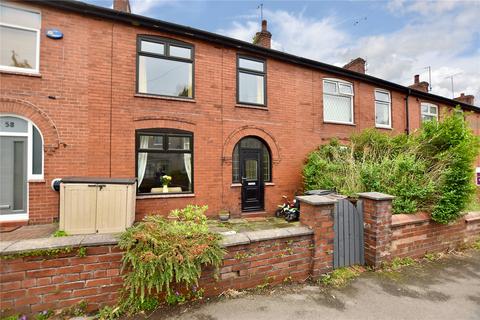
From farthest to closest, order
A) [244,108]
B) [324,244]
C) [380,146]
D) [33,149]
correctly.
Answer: [244,108], [380,146], [33,149], [324,244]

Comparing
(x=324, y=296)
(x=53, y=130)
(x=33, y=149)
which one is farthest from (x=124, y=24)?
(x=324, y=296)

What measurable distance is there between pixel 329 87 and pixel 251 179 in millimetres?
5020

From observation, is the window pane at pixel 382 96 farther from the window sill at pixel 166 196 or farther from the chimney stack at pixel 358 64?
the window sill at pixel 166 196

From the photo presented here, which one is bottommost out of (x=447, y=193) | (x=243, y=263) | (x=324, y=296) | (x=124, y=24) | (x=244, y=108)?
(x=324, y=296)

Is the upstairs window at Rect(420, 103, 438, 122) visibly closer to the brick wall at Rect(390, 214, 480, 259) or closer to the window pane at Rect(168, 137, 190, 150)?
the brick wall at Rect(390, 214, 480, 259)

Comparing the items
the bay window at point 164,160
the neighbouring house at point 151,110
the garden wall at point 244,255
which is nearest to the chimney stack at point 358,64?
the neighbouring house at point 151,110

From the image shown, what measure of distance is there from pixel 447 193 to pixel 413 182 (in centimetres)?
57

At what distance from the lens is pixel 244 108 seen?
755cm

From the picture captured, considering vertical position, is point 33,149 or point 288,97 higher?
point 288,97

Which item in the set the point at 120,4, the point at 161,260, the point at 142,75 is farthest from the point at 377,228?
the point at 120,4

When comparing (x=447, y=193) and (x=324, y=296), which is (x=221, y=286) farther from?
(x=447, y=193)

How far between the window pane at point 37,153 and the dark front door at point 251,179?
5242mm

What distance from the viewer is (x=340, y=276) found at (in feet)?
11.2

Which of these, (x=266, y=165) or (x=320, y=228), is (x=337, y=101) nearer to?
(x=266, y=165)
